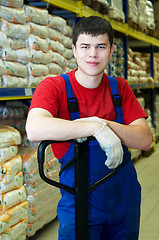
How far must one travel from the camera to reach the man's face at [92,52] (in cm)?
167

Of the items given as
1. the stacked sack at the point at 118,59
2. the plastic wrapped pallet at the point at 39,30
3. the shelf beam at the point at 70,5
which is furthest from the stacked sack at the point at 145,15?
the plastic wrapped pallet at the point at 39,30

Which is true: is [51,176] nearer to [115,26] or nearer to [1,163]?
[1,163]

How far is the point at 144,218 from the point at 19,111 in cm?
168

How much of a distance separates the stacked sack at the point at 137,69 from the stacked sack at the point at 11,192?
368 cm

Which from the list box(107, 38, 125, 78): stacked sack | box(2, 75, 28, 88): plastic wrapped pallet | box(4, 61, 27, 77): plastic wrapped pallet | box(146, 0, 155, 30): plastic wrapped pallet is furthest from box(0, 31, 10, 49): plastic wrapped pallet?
box(146, 0, 155, 30): plastic wrapped pallet

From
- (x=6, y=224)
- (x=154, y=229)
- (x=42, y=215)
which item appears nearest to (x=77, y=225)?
(x=6, y=224)

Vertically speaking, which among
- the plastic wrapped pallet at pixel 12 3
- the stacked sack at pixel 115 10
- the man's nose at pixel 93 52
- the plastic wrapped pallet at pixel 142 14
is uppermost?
the plastic wrapped pallet at pixel 142 14

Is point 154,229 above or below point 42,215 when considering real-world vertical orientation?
below

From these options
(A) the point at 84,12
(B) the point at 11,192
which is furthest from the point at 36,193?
(A) the point at 84,12

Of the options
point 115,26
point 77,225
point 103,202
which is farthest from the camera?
point 115,26

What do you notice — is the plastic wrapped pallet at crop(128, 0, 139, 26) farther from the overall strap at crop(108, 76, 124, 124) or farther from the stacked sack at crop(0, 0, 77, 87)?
the overall strap at crop(108, 76, 124, 124)

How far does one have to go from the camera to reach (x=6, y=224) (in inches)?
107

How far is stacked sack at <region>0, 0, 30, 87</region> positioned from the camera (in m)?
2.88

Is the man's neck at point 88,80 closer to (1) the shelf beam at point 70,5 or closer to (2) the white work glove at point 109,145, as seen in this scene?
(2) the white work glove at point 109,145
